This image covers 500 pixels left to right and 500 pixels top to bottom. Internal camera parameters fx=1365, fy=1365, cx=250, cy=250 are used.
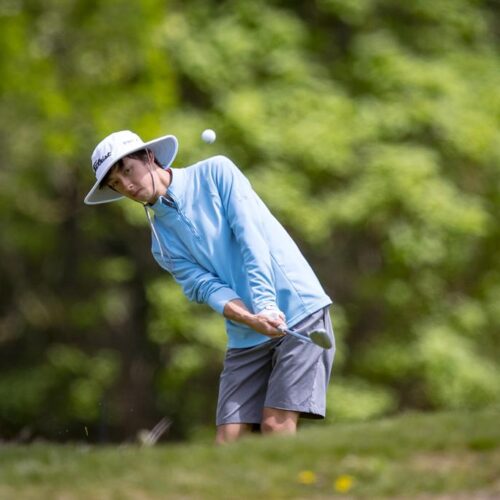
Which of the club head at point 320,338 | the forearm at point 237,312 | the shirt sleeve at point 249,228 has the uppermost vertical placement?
the shirt sleeve at point 249,228

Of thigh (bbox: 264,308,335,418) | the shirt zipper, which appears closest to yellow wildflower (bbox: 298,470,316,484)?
thigh (bbox: 264,308,335,418)

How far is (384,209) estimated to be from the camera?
1808 centimetres

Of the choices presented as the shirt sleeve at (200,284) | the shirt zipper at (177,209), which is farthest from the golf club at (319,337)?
the shirt zipper at (177,209)

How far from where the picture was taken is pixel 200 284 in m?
6.48

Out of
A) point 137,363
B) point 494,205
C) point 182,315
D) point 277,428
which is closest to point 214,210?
point 277,428

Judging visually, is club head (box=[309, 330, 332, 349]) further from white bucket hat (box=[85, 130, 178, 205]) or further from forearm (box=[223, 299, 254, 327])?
white bucket hat (box=[85, 130, 178, 205])

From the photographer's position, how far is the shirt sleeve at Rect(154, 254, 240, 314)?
637 cm

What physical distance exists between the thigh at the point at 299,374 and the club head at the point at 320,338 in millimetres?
257

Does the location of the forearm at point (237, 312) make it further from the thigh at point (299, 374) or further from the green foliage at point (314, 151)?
the green foliage at point (314, 151)

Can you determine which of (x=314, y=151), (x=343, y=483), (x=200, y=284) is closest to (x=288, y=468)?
(x=343, y=483)

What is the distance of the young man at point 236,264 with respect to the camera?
6.30 m

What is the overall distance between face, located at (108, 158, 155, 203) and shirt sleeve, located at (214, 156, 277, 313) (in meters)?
0.33

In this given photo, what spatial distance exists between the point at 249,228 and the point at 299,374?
2.46ft

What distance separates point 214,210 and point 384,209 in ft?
38.7
